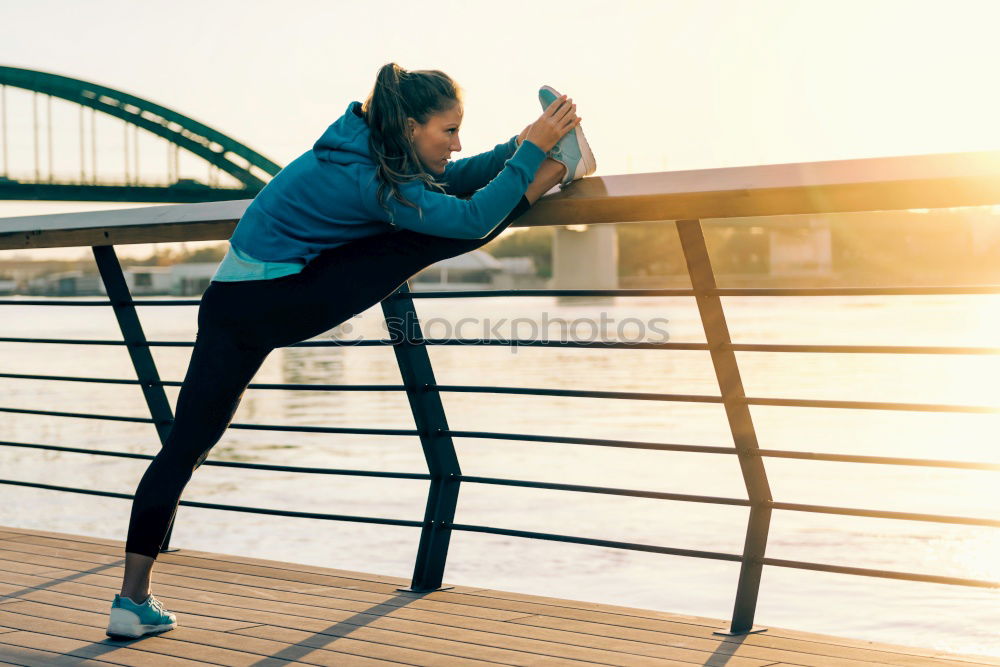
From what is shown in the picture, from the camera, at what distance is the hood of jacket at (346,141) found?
1.98 metres

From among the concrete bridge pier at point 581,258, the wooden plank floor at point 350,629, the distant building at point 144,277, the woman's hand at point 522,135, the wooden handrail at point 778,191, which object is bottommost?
the wooden plank floor at point 350,629

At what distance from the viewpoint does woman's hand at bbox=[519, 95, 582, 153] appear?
1.99m

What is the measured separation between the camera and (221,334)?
2074mm

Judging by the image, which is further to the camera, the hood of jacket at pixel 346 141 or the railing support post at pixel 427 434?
the railing support post at pixel 427 434

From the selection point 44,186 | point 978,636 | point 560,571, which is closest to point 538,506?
point 560,571

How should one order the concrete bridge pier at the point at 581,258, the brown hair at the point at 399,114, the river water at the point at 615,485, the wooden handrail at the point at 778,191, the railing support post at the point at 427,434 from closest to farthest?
the wooden handrail at the point at 778,191, the brown hair at the point at 399,114, the railing support post at the point at 427,434, the river water at the point at 615,485, the concrete bridge pier at the point at 581,258

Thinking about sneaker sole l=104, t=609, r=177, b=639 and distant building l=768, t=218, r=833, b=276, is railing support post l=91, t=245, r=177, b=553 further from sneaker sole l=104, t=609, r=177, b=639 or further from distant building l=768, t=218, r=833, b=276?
distant building l=768, t=218, r=833, b=276

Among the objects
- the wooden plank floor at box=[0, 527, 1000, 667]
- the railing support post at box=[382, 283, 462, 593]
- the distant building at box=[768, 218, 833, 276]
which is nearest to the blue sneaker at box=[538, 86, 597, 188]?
the railing support post at box=[382, 283, 462, 593]

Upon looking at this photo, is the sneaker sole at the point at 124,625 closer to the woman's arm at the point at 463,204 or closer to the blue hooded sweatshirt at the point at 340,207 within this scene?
the blue hooded sweatshirt at the point at 340,207

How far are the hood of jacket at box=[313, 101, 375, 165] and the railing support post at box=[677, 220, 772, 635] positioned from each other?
555mm

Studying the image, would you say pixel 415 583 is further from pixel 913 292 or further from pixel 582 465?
pixel 582 465

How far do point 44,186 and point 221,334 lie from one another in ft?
Result: 117

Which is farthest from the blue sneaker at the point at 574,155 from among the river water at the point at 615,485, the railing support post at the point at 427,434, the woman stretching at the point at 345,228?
the river water at the point at 615,485

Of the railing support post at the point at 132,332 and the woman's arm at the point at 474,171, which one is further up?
the woman's arm at the point at 474,171
